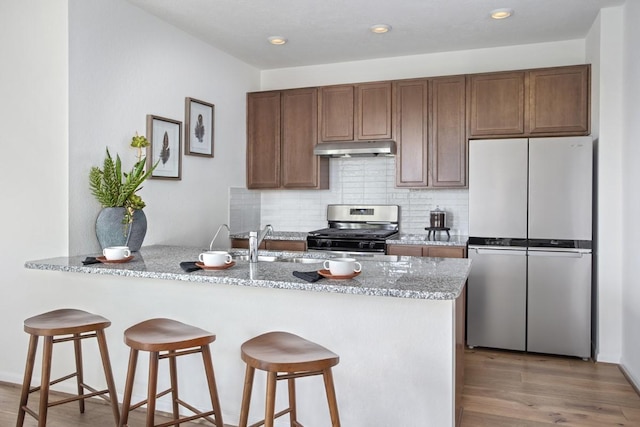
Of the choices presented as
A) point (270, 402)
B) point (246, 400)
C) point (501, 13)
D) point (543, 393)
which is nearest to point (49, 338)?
point (246, 400)

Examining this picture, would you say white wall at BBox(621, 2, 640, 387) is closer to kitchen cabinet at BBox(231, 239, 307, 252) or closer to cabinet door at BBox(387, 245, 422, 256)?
cabinet door at BBox(387, 245, 422, 256)

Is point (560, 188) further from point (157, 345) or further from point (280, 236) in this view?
point (157, 345)

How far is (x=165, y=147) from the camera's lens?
12.7 ft

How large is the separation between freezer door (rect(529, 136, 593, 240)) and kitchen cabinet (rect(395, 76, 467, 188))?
0.64 m

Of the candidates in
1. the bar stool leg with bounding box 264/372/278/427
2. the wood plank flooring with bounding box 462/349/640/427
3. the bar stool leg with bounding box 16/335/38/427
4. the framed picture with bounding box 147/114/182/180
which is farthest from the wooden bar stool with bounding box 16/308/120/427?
the wood plank flooring with bounding box 462/349/640/427

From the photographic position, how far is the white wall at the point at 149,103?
3145 mm

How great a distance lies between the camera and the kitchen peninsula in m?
2.20

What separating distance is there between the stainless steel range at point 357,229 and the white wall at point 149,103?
95cm

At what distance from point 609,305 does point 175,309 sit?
10.1ft

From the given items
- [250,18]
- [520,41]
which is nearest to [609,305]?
[520,41]

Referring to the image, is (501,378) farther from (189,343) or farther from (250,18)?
(250,18)

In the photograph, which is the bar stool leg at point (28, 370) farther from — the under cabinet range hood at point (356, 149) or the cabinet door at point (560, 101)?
the cabinet door at point (560, 101)

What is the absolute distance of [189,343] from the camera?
209 centimetres

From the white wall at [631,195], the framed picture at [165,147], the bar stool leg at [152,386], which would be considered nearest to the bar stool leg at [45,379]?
the bar stool leg at [152,386]
